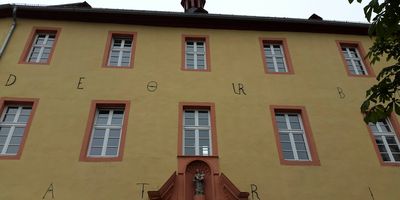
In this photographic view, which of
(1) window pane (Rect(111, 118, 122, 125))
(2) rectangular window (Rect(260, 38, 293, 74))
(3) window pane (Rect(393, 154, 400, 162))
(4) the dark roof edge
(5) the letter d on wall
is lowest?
(3) window pane (Rect(393, 154, 400, 162))

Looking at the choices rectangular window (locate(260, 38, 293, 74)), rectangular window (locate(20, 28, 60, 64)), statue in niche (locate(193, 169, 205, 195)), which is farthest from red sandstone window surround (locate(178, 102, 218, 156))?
rectangular window (locate(20, 28, 60, 64))

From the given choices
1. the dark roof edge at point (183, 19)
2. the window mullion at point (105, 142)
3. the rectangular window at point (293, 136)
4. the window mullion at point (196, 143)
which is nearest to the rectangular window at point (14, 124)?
the window mullion at point (105, 142)

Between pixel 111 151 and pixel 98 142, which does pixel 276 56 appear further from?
pixel 98 142

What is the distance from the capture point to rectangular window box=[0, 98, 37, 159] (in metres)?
8.95

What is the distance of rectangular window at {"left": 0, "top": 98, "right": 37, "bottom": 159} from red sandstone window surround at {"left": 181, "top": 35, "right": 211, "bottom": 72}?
441 centimetres

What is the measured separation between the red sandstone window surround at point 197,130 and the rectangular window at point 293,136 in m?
1.67

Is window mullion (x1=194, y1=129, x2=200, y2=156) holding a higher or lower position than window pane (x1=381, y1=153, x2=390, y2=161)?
higher

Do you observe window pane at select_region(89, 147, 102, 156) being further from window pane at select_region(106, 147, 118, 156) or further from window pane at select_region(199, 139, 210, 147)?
window pane at select_region(199, 139, 210, 147)

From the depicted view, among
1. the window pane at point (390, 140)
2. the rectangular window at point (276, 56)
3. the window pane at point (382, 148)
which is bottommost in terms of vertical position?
the window pane at point (382, 148)

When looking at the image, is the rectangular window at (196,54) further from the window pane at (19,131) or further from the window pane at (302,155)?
the window pane at (19,131)

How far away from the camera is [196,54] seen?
1190 cm

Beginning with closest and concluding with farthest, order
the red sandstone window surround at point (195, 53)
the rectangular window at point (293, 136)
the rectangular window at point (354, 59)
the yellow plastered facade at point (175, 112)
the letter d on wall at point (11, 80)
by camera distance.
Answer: the yellow plastered facade at point (175, 112) → the rectangular window at point (293, 136) → the letter d on wall at point (11, 80) → the red sandstone window surround at point (195, 53) → the rectangular window at point (354, 59)

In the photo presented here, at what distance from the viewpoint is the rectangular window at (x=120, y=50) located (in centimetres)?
1127

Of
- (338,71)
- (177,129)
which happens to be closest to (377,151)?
(338,71)
